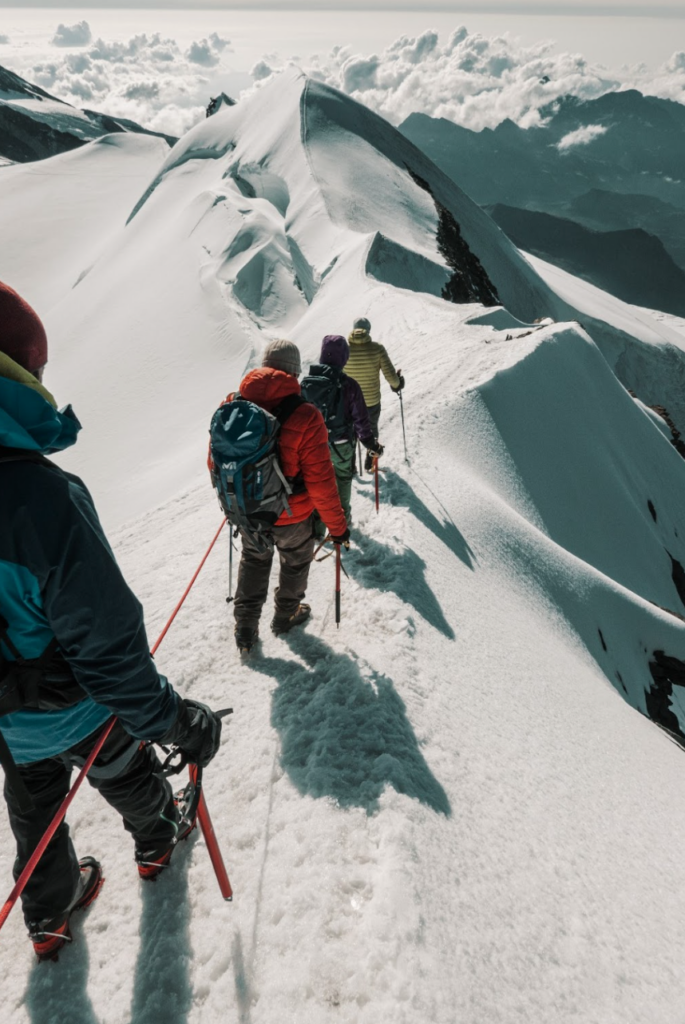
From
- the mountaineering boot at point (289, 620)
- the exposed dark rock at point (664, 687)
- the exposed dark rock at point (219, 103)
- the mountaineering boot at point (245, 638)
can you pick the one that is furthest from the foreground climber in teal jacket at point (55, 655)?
the exposed dark rock at point (219, 103)

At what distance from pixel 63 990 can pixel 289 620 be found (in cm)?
291

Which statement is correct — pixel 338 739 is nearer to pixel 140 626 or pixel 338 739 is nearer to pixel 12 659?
pixel 140 626

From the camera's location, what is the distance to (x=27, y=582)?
2.17 metres

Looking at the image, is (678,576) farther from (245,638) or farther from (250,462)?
(250,462)

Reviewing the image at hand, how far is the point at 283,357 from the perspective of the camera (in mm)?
4340

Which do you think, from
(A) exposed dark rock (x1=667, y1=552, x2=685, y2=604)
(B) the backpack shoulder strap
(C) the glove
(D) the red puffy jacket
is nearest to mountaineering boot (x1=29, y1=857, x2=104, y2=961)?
(C) the glove

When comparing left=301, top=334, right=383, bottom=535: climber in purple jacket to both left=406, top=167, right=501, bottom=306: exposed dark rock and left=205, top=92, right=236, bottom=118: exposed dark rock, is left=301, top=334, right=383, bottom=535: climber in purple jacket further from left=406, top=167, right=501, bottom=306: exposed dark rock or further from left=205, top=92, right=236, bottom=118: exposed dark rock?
left=205, top=92, right=236, bottom=118: exposed dark rock

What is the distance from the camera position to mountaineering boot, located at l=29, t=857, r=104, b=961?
9.45 feet

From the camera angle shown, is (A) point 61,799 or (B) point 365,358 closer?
(A) point 61,799

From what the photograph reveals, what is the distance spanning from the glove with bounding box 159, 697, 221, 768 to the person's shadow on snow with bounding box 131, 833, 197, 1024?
0.90 meters

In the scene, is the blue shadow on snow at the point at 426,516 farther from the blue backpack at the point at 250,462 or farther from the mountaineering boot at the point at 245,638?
the blue backpack at the point at 250,462

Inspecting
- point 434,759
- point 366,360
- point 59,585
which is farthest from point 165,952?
point 366,360

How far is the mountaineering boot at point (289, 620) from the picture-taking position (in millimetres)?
5246

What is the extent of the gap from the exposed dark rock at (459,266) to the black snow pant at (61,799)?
102 ft
